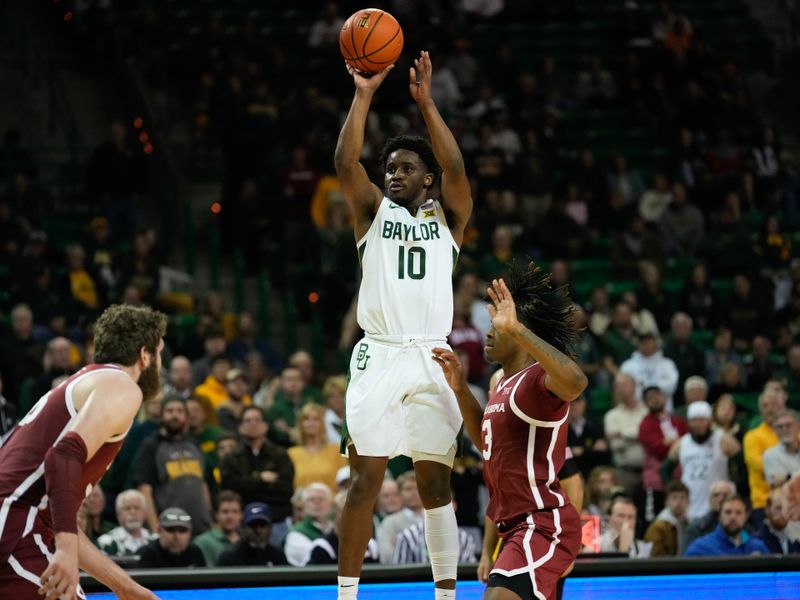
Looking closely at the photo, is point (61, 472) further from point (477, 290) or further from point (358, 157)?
point (477, 290)

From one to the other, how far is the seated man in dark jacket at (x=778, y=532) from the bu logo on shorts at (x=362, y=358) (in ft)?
13.4

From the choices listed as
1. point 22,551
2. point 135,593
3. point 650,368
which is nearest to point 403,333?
point 135,593

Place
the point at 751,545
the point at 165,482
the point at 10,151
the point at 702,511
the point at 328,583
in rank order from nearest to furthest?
the point at 328,583
the point at 751,545
the point at 165,482
the point at 702,511
the point at 10,151

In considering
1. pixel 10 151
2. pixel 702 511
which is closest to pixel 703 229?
pixel 702 511

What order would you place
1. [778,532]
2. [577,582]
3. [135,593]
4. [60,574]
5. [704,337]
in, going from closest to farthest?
[60,574]
[135,593]
[577,582]
[778,532]
[704,337]

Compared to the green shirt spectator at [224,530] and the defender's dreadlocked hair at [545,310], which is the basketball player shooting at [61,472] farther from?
the green shirt spectator at [224,530]

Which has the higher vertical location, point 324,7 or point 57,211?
point 324,7

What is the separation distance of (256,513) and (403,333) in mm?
3188

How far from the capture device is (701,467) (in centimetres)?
1168

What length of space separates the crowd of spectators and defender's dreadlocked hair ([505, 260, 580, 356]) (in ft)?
11.1

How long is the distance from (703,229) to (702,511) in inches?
220

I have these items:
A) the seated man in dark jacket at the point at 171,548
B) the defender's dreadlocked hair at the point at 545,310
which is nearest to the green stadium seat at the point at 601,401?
the seated man in dark jacket at the point at 171,548

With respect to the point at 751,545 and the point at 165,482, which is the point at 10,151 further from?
the point at 751,545

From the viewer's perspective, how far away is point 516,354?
629cm
